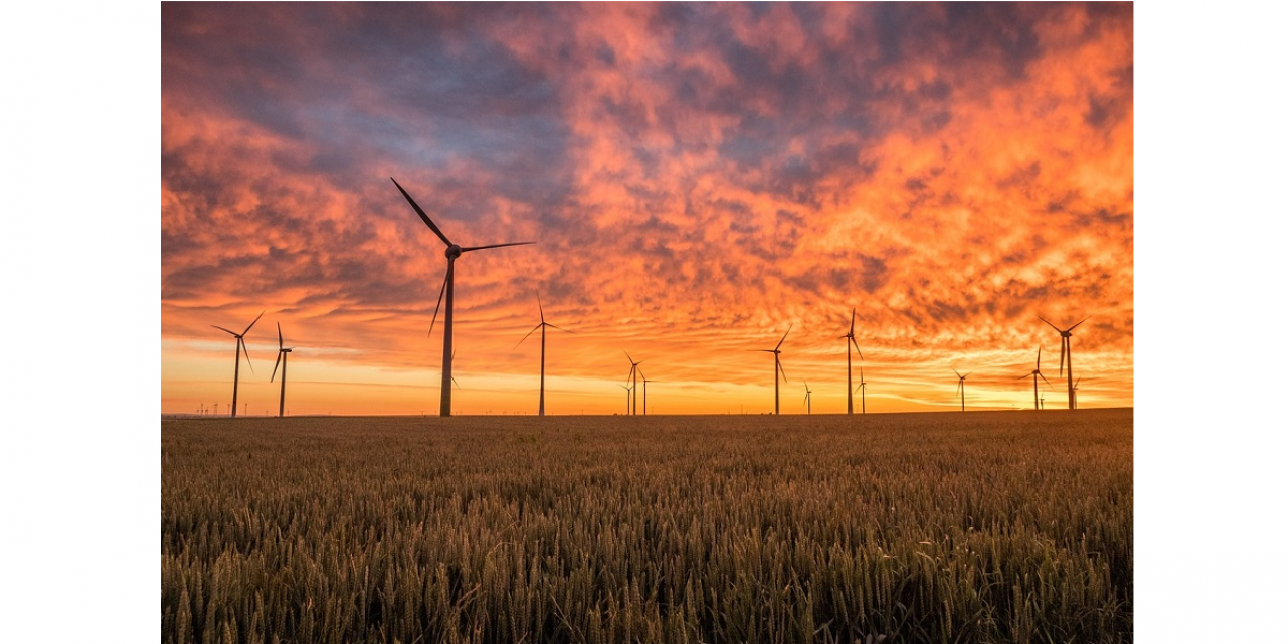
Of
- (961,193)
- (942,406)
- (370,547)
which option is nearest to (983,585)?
(370,547)

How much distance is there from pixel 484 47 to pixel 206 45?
8.22 ft

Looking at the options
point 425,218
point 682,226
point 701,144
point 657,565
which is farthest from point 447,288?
point 657,565

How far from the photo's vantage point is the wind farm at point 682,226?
108 inches

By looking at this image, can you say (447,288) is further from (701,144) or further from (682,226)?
(701,144)

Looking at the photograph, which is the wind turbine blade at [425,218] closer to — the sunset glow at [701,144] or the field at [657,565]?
the sunset glow at [701,144]

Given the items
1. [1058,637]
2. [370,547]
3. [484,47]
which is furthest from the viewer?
[484,47]

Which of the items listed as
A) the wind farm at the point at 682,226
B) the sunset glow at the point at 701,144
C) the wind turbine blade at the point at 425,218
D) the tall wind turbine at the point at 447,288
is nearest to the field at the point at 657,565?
the wind farm at the point at 682,226

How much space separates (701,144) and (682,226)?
17.0ft

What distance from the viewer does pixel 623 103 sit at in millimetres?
8242

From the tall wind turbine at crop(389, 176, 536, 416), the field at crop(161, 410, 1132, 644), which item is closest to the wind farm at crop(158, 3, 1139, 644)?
the field at crop(161, 410, 1132, 644)

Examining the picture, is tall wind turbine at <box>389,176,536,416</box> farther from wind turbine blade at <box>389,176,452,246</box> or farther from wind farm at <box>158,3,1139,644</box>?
wind farm at <box>158,3,1139,644</box>

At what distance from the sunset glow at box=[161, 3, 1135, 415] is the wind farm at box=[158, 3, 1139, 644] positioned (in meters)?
0.05

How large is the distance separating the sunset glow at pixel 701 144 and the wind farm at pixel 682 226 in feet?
0.15

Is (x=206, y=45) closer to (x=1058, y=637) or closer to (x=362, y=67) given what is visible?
(x=362, y=67)
